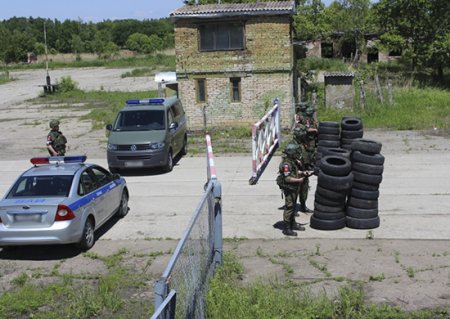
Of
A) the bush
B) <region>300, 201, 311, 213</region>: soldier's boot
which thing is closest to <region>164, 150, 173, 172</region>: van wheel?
<region>300, 201, 311, 213</region>: soldier's boot

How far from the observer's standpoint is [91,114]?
31.9m

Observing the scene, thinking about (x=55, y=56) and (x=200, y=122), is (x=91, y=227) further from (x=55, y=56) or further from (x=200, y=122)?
(x=55, y=56)

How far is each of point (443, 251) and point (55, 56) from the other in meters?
110

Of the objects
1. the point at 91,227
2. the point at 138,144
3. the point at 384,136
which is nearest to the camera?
the point at 91,227

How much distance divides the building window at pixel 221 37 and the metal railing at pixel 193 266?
1650cm

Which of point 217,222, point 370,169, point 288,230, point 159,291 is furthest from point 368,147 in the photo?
point 159,291

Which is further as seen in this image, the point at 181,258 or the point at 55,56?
the point at 55,56

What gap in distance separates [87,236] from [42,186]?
1.12 metres

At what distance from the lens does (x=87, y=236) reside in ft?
33.3

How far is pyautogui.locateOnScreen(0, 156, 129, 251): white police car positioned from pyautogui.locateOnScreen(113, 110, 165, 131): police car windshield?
575cm

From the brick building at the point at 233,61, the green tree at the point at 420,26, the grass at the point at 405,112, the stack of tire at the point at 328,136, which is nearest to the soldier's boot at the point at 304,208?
the stack of tire at the point at 328,136

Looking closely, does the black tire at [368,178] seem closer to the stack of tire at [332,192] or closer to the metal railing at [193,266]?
the stack of tire at [332,192]

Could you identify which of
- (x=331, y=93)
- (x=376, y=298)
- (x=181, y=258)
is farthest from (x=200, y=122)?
(x=181, y=258)

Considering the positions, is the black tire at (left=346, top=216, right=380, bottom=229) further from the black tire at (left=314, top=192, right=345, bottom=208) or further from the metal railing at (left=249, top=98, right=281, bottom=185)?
the metal railing at (left=249, top=98, right=281, bottom=185)
